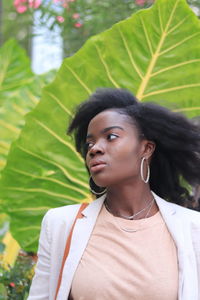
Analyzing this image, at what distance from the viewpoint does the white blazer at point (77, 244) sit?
2158mm

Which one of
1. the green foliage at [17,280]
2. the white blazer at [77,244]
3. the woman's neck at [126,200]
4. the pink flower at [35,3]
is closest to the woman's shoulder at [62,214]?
the white blazer at [77,244]

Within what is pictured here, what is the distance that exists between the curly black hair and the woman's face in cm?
6

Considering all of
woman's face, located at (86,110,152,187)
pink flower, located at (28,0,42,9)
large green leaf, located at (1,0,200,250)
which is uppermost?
woman's face, located at (86,110,152,187)

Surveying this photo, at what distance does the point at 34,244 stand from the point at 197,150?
1.29 m

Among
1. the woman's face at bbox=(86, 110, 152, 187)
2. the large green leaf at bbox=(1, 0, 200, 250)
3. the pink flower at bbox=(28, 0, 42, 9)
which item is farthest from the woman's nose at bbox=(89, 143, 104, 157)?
the pink flower at bbox=(28, 0, 42, 9)

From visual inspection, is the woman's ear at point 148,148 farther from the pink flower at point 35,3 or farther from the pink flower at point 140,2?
the pink flower at point 35,3

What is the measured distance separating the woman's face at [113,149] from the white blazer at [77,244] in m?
0.15

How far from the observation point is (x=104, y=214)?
7.66 ft

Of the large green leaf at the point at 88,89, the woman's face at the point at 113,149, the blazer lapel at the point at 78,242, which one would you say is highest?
the woman's face at the point at 113,149

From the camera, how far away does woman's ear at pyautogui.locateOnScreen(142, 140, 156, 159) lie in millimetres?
2389

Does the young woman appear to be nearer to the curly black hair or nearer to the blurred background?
the curly black hair

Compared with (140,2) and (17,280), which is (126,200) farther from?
(140,2)

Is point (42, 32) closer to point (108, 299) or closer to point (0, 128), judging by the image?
point (0, 128)

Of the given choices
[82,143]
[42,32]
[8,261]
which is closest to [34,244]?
[8,261]
